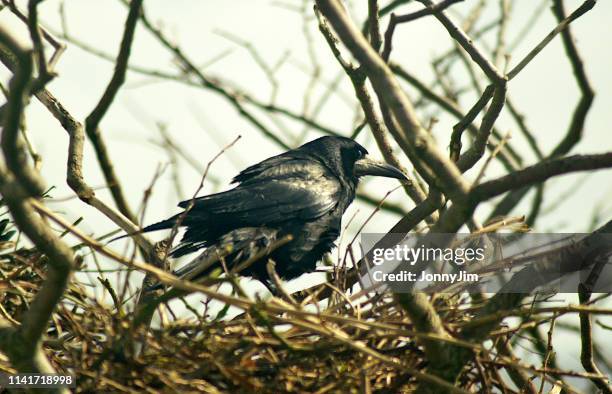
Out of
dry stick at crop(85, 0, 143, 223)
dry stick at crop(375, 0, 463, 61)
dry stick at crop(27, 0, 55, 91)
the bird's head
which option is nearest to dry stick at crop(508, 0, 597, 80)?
dry stick at crop(375, 0, 463, 61)

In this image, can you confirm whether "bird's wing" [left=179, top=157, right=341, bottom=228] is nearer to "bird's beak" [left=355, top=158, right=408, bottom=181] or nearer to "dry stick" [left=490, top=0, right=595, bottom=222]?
"bird's beak" [left=355, top=158, right=408, bottom=181]

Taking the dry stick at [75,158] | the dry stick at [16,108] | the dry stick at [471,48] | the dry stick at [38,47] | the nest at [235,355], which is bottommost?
the nest at [235,355]

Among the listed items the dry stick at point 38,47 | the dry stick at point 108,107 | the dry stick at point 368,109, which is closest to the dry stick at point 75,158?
the dry stick at point 108,107

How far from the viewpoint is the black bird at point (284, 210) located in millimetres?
6719

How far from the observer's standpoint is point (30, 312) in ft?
12.6

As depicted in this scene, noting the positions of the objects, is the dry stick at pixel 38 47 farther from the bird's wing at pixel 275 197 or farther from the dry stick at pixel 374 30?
the bird's wing at pixel 275 197

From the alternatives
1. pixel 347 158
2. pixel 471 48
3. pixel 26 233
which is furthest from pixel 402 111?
pixel 347 158

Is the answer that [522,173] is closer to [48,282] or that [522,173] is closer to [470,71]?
[48,282]

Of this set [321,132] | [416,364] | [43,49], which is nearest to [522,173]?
[416,364]

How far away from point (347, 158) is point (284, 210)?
1443 millimetres

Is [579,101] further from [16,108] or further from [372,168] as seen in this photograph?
[372,168]

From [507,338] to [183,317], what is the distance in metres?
1.79

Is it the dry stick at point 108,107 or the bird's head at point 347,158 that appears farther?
the bird's head at point 347,158

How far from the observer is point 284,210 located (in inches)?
285
